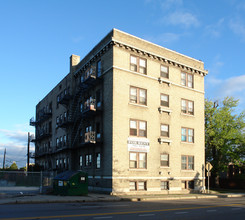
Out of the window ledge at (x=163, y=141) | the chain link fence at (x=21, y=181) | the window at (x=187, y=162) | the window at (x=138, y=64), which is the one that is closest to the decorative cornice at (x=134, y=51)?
the window at (x=138, y=64)

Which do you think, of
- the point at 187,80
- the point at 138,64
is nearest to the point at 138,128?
the point at 138,64

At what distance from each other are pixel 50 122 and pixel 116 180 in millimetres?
23861

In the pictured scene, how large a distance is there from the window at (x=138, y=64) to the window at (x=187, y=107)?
6.43m

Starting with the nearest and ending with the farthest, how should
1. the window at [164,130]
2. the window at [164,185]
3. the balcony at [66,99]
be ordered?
the window at [164,185] < the window at [164,130] < the balcony at [66,99]

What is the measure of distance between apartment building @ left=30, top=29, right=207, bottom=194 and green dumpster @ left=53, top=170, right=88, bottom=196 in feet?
12.1

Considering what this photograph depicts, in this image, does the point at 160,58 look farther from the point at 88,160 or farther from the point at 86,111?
the point at 88,160

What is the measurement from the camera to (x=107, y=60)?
29.2 m

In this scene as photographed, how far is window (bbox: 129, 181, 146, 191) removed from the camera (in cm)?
2776

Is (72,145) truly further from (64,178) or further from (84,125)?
(64,178)

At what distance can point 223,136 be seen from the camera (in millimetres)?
41344

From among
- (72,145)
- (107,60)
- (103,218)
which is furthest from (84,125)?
(103,218)

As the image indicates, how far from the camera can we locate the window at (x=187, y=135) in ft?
108

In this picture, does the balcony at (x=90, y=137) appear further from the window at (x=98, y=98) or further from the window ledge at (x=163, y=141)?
the window ledge at (x=163, y=141)

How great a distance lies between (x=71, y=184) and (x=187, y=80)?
1878cm
